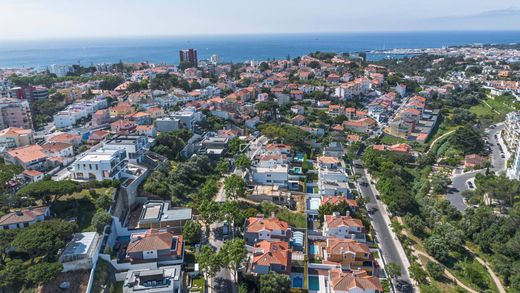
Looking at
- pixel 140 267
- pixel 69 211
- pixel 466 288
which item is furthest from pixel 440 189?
pixel 69 211

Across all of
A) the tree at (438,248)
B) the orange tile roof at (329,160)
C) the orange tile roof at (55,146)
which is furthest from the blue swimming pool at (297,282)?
the orange tile roof at (55,146)

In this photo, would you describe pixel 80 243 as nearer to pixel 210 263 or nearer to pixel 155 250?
pixel 155 250

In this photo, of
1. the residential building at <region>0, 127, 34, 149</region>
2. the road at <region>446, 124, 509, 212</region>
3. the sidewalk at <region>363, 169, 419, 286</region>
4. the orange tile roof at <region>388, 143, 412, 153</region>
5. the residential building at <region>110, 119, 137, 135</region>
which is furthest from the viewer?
the orange tile roof at <region>388, 143, 412, 153</region>

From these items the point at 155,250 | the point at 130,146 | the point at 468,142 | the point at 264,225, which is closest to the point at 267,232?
the point at 264,225

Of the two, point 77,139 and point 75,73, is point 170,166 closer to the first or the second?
point 77,139

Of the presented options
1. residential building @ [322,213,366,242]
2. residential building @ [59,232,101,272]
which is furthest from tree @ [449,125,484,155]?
residential building @ [59,232,101,272]

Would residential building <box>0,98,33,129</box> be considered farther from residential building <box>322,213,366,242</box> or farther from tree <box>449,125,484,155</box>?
tree <box>449,125,484,155</box>
